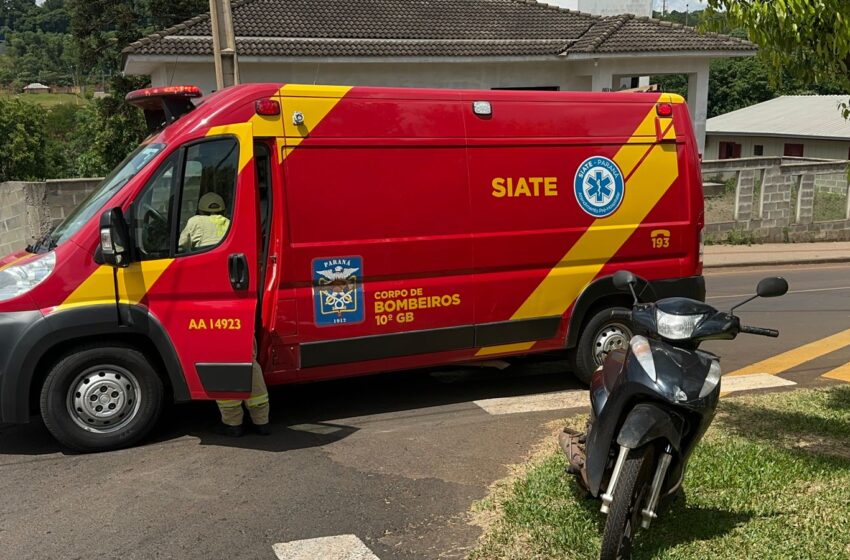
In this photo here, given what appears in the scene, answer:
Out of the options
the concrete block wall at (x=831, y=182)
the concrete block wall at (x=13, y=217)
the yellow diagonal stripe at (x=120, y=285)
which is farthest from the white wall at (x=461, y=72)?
the yellow diagonal stripe at (x=120, y=285)

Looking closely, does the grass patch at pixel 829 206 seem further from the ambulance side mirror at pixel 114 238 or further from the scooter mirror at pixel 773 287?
the ambulance side mirror at pixel 114 238

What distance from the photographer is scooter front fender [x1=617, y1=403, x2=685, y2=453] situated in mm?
3674

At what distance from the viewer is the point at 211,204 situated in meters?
5.88

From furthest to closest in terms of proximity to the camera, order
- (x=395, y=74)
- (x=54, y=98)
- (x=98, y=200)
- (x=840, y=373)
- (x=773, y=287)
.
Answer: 1. (x=54, y=98)
2. (x=395, y=74)
3. (x=840, y=373)
4. (x=98, y=200)
5. (x=773, y=287)

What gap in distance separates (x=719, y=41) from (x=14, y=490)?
22276 mm

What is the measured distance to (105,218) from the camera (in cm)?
543

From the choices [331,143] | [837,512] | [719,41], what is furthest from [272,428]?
[719,41]

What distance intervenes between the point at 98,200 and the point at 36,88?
135174 millimetres

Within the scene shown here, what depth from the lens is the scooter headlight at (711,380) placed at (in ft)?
12.5

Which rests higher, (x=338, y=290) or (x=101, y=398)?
(x=338, y=290)

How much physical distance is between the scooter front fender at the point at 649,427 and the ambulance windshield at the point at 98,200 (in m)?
3.90

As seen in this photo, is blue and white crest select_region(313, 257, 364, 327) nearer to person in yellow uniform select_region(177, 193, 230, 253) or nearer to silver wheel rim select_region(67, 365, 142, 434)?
person in yellow uniform select_region(177, 193, 230, 253)

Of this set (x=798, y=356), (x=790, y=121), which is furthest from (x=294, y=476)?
(x=790, y=121)

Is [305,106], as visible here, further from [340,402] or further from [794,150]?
[794,150]
